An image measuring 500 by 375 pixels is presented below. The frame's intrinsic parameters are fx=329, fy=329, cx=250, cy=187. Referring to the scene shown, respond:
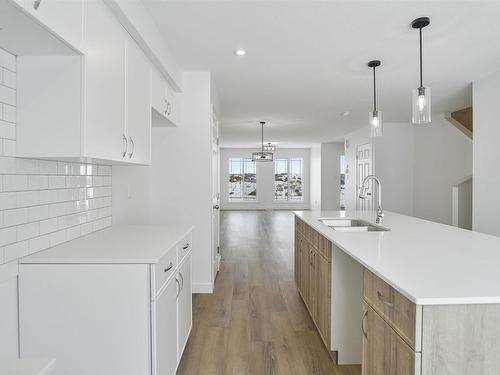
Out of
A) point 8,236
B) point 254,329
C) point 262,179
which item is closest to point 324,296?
point 254,329

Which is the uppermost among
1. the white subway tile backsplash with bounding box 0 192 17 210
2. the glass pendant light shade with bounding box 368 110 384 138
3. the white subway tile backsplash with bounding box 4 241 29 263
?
the glass pendant light shade with bounding box 368 110 384 138

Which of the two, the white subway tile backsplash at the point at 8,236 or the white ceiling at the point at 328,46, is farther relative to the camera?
the white ceiling at the point at 328,46

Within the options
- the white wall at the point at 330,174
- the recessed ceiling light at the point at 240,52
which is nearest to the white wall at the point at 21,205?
the recessed ceiling light at the point at 240,52

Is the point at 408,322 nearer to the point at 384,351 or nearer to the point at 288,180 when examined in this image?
the point at 384,351

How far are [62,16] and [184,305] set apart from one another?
1.83 metres

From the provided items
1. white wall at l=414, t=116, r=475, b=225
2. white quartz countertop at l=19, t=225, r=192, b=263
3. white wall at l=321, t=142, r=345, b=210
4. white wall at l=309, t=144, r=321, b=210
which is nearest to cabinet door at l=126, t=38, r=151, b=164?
white quartz countertop at l=19, t=225, r=192, b=263

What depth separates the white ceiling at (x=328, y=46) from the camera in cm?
233

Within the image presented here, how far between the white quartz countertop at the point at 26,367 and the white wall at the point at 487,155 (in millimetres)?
4309

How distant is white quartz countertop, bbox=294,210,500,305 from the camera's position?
1131 mm

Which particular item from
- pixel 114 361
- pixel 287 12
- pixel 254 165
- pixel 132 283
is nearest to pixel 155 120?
pixel 287 12

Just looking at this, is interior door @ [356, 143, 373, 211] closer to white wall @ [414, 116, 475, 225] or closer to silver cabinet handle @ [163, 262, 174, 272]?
white wall @ [414, 116, 475, 225]

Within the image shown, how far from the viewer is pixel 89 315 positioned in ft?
5.06

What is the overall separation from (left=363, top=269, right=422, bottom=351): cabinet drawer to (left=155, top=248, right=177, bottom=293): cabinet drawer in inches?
40.3

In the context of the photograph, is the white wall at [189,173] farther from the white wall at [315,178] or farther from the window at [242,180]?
the window at [242,180]
